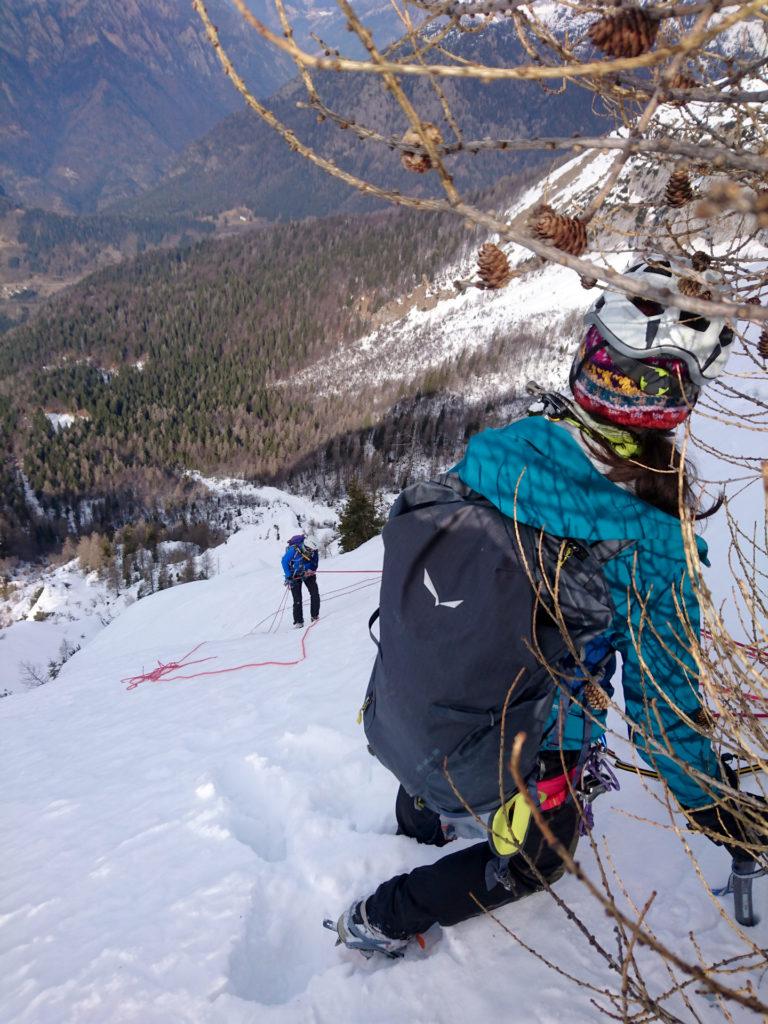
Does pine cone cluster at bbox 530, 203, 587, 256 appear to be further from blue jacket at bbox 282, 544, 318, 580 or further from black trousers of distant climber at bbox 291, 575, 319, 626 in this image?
black trousers of distant climber at bbox 291, 575, 319, 626

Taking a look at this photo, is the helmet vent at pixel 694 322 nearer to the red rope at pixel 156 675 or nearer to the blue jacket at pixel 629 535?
the blue jacket at pixel 629 535

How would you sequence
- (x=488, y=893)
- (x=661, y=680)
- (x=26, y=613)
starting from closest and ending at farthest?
(x=661, y=680), (x=488, y=893), (x=26, y=613)

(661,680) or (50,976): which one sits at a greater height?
(661,680)

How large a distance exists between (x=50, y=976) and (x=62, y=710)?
230 inches

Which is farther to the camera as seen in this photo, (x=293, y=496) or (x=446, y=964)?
(x=293, y=496)

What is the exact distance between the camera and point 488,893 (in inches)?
88.0

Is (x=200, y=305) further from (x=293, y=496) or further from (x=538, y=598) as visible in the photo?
(x=538, y=598)

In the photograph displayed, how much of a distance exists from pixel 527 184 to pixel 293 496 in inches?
3913

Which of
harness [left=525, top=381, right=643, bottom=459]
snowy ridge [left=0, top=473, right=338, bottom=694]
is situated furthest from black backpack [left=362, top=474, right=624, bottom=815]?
snowy ridge [left=0, top=473, right=338, bottom=694]

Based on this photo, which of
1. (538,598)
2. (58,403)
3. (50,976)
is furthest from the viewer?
(58,403)

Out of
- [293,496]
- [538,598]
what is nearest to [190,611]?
[538,598]

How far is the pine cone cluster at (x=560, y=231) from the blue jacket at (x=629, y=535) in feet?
2.34

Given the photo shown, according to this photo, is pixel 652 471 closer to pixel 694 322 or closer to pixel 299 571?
pixel 694 322

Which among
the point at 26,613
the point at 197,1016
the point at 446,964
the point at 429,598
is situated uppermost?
the point at 429,598
